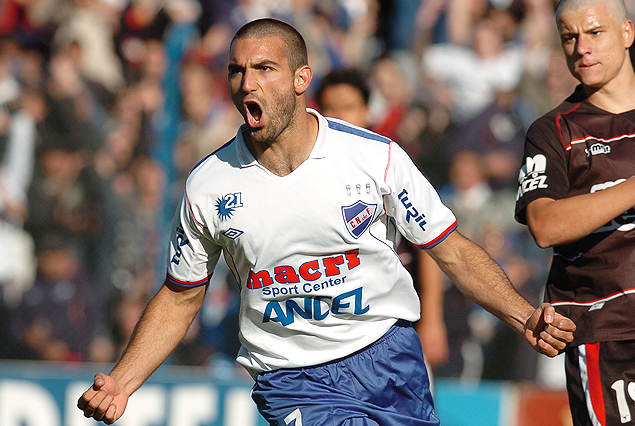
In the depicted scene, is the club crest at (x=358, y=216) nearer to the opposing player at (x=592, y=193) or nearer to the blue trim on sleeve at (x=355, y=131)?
the blue trim on sleeve at (x=355, y=131)

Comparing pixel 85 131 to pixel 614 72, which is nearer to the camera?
pixel 614 72

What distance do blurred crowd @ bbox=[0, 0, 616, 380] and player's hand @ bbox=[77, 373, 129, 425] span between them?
14.1 ft

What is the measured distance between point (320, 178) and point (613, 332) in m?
1.45

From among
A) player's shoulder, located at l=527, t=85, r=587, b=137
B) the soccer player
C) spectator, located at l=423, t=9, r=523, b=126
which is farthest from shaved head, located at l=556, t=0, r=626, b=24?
spectator, located at l=423, t=9, r=523, b=126

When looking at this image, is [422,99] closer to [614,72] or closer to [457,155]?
[457,155]

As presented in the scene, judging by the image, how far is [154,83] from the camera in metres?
8.43

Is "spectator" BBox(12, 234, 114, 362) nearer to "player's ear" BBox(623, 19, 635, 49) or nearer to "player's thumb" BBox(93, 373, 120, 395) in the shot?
"player's thumb" BBox(93, 373, 120, 395)

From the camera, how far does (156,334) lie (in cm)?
384

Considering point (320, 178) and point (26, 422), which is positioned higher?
point (320, 178)

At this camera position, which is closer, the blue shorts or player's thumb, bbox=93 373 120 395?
player's thumb, bbox=93 373 120 395

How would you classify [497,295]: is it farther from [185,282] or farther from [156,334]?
[156,334]

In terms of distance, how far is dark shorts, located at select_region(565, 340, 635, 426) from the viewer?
3.54 meters

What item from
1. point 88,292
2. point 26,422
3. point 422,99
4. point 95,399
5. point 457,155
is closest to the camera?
point 95,399

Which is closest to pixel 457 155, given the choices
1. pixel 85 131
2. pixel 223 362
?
pixel 223 362
